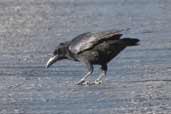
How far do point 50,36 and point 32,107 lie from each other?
6.23 metres

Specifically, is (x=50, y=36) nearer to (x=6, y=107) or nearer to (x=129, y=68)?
(x=129, y=68)

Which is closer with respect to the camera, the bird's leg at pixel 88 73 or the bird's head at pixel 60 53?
the bird's leg at pixel 88 73

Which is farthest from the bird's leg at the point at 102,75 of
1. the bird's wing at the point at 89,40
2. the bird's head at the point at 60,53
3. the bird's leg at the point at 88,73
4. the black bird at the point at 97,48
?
the bird's head at the point at 60,53

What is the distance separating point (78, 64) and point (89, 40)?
64.2 inches

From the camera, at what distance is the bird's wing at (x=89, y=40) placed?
11.0 m

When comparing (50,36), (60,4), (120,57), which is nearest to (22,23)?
(50,36)

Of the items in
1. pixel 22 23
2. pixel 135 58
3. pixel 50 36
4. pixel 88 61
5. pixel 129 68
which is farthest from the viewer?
pixel 22 23

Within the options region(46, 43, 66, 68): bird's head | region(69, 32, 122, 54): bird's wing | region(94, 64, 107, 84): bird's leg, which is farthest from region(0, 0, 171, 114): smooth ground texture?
region(69, 32, 122, 54): bird's wing

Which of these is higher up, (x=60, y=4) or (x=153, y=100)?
(x=60, y=4)

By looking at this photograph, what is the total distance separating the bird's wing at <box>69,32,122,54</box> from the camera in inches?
432

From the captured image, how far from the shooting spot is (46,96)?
1027 cm

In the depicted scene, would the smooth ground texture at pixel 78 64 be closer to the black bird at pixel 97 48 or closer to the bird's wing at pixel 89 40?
the black bird at pixel 97 48

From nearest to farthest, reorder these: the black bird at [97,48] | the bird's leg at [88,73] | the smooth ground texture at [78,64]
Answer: the smooth ground texture at [78,64] → the black bird at [97,48] → the bird's leg at [88,73]

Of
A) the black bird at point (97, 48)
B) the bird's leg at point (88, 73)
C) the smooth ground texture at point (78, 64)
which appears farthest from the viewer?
the bird's leg at point (88, 73)
